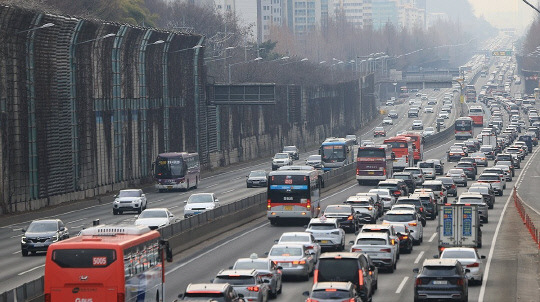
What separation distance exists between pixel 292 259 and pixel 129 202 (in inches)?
1088

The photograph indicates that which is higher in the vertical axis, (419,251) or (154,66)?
(154,66)

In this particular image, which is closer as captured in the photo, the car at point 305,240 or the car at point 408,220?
the car at point 305,240

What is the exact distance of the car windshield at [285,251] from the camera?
4156 cm

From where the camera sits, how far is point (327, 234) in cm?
4853

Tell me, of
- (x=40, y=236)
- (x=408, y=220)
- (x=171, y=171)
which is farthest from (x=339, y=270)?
(x=171, y=171)

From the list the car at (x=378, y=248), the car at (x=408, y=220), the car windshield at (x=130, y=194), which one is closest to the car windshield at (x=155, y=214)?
the car at (x=408, y=220)

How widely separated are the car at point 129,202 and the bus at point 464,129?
88.4m

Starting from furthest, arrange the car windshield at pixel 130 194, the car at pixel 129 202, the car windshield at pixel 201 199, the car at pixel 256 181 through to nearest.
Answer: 1. the car at pixel 256 181
2. the car windshield at pixel 130 194
3. the car at pixel 129 202
4. the car windshield at pixel 201 199

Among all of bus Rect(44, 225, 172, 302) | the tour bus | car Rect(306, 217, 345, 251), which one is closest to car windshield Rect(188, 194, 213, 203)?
car Rect(306, 217, 345, 251)

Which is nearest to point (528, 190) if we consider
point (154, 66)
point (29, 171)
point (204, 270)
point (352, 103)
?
point (154, 66)

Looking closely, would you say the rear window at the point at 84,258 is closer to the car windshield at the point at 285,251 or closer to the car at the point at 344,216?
the car windshield at the point at 285,251

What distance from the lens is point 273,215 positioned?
201 feet

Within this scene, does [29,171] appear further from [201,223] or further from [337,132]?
[337,132]

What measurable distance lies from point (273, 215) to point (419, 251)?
38.5ft
